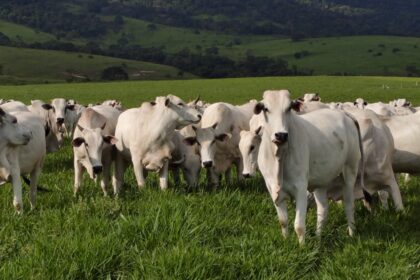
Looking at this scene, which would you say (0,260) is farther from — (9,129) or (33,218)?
(9,129)

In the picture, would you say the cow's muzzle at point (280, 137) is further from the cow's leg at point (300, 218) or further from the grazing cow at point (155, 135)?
the grazing cow at point (155, 135)

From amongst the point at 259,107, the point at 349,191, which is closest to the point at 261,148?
the point at 259,107

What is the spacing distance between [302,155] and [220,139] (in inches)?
180

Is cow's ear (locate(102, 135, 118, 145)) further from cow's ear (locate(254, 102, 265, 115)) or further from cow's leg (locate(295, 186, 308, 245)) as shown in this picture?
cow's leg (locate(295, 186, 308, 245))

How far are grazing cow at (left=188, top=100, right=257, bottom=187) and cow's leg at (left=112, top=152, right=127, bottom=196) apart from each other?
5.45 ft

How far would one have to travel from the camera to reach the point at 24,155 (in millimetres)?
10609

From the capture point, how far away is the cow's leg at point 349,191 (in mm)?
9260

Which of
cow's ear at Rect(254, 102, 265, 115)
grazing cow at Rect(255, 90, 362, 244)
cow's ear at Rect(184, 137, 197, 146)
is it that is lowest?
cow's ear at Rect(184, 137, 197, 146)

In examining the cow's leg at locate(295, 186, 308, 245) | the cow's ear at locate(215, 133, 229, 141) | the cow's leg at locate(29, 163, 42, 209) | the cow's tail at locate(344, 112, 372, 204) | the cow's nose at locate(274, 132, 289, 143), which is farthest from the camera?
the cow's ear at locate(215, 133, 229, 141)

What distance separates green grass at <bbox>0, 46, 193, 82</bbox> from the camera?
125562 millimetres

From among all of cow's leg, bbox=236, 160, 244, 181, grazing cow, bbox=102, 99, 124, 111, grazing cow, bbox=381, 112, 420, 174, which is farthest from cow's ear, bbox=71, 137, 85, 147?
grazing cow, bbox=102, 99, 124, 111

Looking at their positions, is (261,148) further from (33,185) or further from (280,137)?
(33,185)

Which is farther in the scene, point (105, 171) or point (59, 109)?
point (59, 109)

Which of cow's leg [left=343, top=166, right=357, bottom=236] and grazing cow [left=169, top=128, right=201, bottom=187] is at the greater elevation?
cow's leg [left=343, top=166, right=357, bottom=236]
